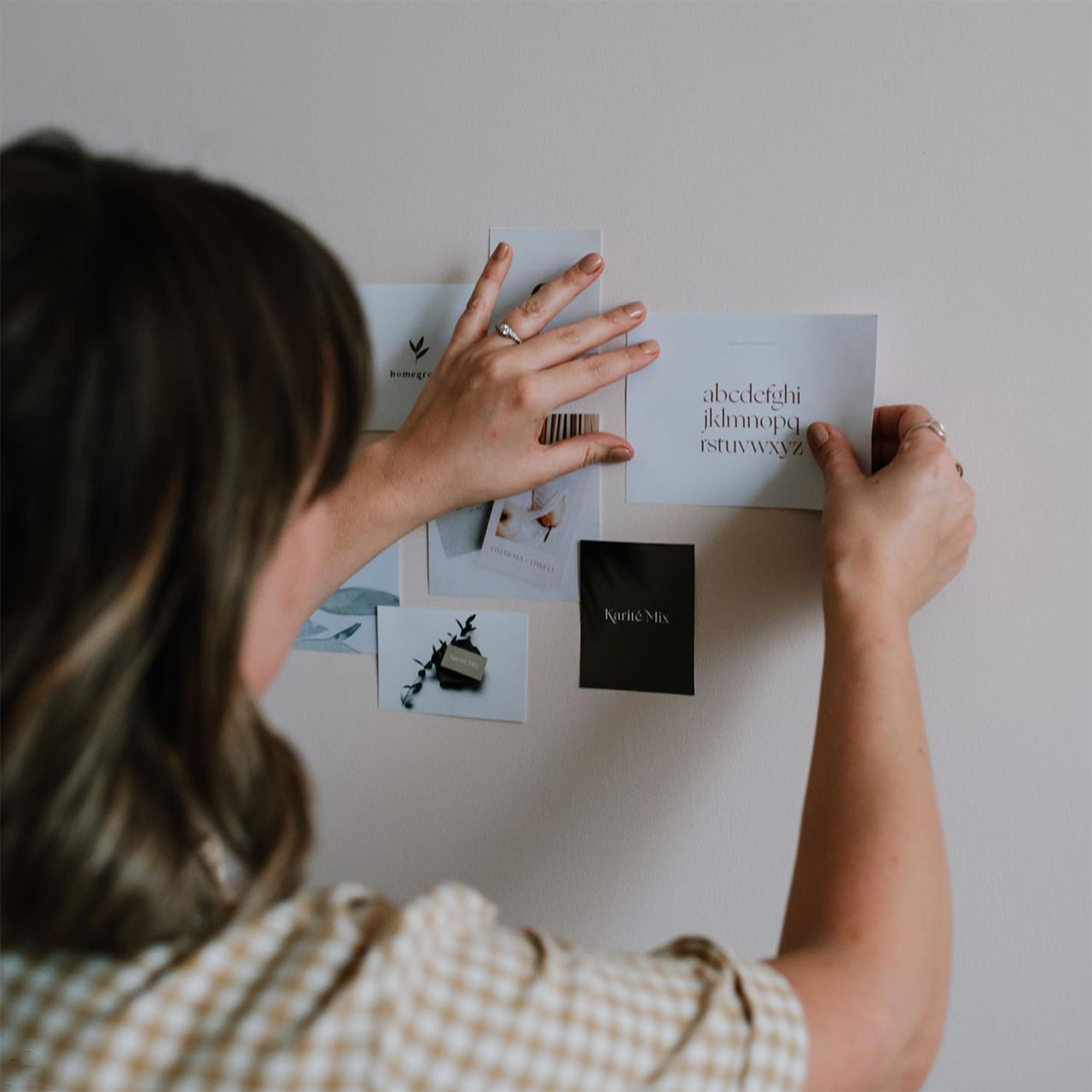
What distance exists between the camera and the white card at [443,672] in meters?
0.90

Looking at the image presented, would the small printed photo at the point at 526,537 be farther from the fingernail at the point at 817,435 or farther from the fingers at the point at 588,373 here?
the fingernail at the point at 817,435

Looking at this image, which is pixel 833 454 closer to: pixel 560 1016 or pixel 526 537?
pixel 526 537

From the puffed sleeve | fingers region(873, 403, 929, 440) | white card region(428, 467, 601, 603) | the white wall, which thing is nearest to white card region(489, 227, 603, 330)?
the white wall

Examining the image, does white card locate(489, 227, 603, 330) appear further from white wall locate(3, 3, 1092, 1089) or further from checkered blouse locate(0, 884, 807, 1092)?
checkered blouse locate(0, 884, 807, 1092)

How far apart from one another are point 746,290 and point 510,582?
313 mm

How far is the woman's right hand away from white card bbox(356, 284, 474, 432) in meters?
0.35

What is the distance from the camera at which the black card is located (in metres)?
0.85

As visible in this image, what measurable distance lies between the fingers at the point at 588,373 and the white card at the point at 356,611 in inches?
8.9

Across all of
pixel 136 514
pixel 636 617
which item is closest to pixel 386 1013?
pixel 136 514

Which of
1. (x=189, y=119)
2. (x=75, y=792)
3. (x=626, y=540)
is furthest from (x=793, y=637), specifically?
(x=189, y=119)

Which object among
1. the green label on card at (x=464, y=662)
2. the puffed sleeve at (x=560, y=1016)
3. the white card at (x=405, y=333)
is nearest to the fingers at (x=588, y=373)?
the white card at (x=405, y=333)

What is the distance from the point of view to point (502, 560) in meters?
0.89

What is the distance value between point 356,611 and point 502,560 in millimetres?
156

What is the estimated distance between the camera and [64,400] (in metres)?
0.43
